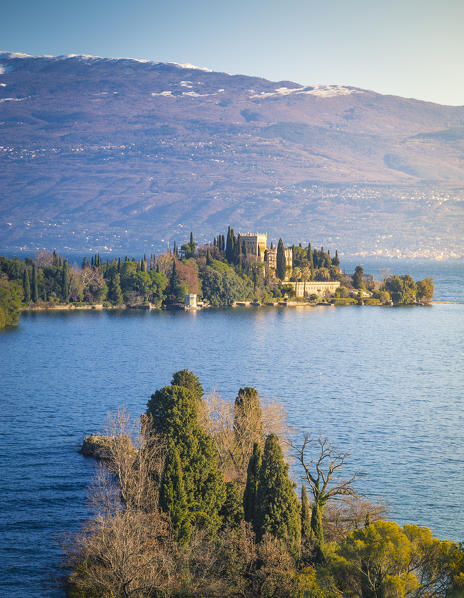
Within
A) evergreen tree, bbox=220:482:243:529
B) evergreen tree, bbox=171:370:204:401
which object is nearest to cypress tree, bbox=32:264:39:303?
evergreen tree, bbox=171:370:204:401

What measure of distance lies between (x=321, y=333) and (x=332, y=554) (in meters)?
84.4

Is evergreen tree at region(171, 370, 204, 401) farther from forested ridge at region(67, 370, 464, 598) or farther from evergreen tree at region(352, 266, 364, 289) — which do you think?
evergreen tree at region(352, 266, 364, 289)

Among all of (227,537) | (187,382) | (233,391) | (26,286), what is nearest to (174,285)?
(26,286)

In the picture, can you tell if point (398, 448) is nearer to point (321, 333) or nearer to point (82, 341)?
point (82, 341)

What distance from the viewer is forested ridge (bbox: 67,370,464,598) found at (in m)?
24.1

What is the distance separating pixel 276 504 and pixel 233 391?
3420 centimetres

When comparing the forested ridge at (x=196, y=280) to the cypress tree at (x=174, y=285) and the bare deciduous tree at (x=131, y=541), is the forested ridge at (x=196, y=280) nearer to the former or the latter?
the cypress tree at (x=174, y=285)

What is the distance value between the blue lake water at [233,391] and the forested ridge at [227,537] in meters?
3.96

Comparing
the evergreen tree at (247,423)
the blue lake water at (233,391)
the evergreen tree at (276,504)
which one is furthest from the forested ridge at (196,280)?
the evergreen tree at (276,504)

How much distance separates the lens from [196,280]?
140m

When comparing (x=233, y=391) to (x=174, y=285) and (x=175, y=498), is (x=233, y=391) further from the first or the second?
(x=174, y=285)

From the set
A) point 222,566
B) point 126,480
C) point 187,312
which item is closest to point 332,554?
point 222,566

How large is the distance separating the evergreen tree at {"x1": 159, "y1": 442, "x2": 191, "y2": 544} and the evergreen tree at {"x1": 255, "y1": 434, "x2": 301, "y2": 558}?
2.62m

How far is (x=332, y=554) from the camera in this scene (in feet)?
87.0
